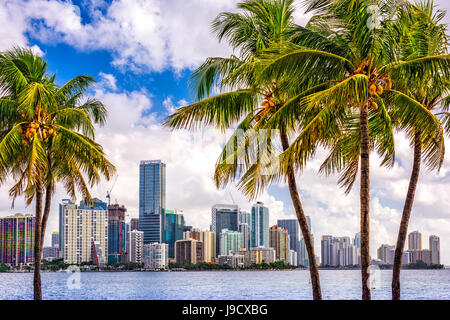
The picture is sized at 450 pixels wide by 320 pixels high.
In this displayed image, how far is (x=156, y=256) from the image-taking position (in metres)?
22.8

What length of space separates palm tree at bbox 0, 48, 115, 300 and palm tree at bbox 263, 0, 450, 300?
3.66 m

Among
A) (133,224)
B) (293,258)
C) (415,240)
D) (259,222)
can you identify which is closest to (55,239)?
(133,224)

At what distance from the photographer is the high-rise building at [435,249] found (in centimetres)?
1704

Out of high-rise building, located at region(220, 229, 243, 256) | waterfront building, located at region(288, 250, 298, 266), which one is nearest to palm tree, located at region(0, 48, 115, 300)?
high-rise building, located at region(220, 229, 243, 256)

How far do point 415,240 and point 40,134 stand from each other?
471 inches

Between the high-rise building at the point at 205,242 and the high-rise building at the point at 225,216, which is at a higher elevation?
the high-rise building at the point at 225,216

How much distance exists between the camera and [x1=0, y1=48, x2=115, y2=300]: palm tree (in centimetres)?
816

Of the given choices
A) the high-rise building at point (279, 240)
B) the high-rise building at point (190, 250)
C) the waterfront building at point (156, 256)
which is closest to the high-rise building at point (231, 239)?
the high-rise building at point (279, 240)

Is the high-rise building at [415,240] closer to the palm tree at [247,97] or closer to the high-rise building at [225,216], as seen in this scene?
the high-rise building at [225,216]

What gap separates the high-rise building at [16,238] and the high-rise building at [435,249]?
12.4 meters

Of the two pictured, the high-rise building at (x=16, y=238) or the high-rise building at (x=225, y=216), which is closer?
the high-rise building at (x=225, y=216)
